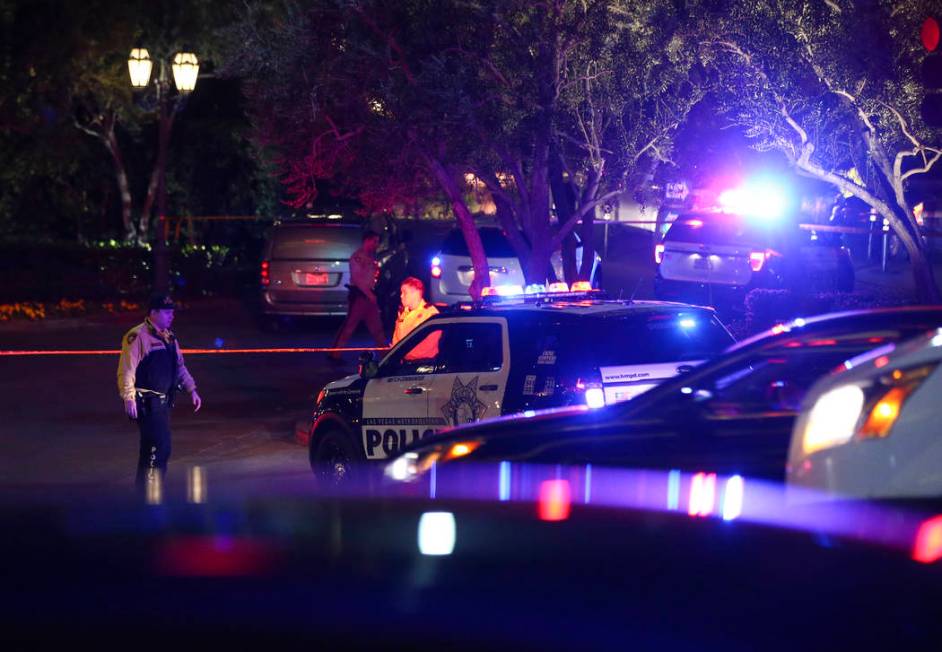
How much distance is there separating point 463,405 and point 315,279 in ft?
45.9

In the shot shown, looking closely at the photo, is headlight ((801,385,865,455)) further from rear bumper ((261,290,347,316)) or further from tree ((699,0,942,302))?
rear bumper ((261,290,347,316))

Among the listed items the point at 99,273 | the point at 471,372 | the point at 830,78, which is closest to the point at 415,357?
the point at 471,372

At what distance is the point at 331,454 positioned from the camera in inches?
424

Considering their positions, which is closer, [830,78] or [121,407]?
[830,78]

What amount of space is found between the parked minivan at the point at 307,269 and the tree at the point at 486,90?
276 inches

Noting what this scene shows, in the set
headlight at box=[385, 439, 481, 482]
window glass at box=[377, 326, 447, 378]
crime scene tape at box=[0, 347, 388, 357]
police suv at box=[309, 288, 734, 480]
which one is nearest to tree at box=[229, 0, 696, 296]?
police suv at box=[309, 288, 734, 480]

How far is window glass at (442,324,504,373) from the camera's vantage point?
9789 millimetres

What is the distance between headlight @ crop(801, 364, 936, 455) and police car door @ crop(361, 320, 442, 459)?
23.3ft

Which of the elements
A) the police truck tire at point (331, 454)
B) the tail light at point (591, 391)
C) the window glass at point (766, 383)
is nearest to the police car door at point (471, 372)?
the tail light at point (591, 391)

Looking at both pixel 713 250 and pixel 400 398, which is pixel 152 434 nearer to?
pixel 400 398

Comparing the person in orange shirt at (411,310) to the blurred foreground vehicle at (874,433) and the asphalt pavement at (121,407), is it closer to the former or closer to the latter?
the asphalt pavement at (121,407)

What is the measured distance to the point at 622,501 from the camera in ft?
9.27

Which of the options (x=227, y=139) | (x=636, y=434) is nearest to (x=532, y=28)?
(x=636, y=434)

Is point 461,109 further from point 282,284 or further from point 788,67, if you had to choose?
point 282,284
